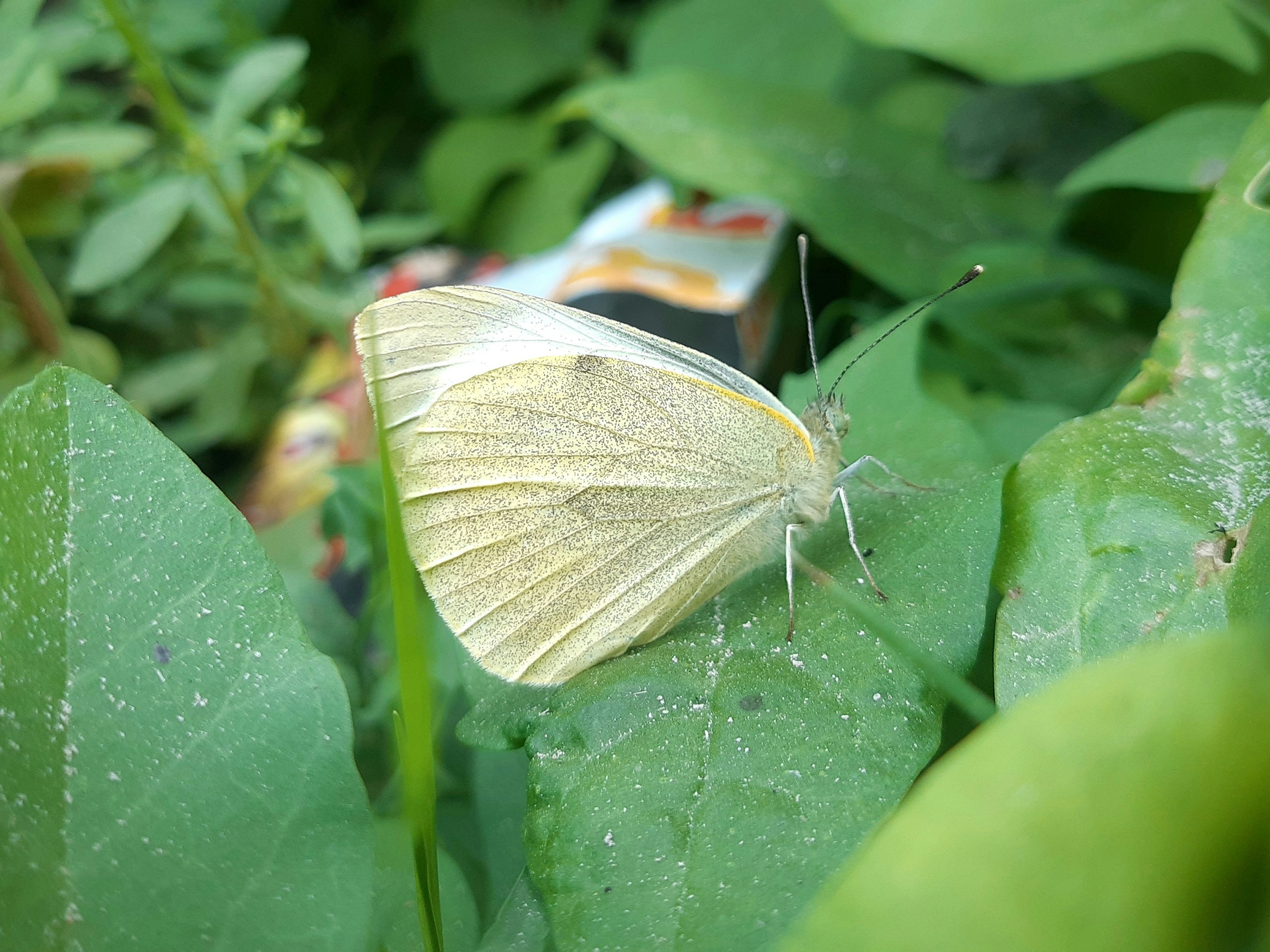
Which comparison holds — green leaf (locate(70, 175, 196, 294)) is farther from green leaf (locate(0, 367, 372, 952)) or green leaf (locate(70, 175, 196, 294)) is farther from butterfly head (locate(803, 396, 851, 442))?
butterfly head (locate(803, 396, 851, 442))

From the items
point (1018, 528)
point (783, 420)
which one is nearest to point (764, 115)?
point (783, 420)

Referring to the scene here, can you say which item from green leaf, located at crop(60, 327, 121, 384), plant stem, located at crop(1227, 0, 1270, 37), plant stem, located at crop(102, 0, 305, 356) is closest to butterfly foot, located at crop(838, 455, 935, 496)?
plant stem, located at crop(1227, 0, 1270, 37)

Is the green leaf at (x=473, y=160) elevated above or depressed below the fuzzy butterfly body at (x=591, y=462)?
below

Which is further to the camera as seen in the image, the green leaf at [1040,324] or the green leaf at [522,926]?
the green leaf at [1040,324]

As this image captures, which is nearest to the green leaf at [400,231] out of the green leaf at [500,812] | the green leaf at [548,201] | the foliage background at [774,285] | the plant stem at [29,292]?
the foliage background at [774,285]

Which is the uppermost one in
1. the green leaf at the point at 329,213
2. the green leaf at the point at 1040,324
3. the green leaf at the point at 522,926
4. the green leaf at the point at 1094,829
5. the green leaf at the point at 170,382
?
the green leaf at the point at 1094,829

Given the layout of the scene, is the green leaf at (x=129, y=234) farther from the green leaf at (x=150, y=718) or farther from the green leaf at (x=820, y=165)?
the green leaf at (x=150, y=718)

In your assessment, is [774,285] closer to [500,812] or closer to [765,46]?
[765,46]
